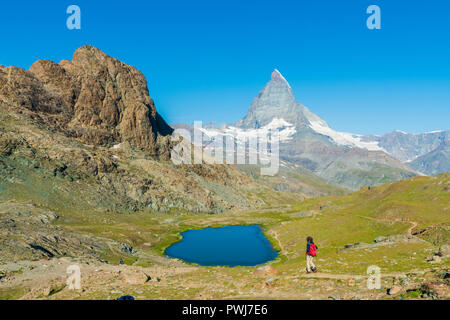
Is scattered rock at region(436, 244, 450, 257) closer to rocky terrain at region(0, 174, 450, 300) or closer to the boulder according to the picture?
rocky terrain at region(0, 174, 450, 300)

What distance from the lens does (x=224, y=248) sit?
112 meters

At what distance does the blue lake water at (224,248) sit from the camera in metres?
93.2

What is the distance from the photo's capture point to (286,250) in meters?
98.4

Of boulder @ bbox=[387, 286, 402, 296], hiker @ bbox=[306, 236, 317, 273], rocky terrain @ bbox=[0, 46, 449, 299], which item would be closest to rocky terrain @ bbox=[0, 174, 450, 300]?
boulder @ bbox=[387, 286, 402, 296]

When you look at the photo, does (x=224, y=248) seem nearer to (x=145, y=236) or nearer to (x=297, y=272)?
(x=145, y=236)

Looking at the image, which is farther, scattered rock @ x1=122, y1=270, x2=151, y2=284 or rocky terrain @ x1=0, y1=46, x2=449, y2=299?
scattered rock @ x1=122, y1=270, x2=151, y2=284

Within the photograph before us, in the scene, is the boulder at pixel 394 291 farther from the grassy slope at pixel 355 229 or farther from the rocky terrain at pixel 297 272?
→ the grassy slope at pixel 355 229

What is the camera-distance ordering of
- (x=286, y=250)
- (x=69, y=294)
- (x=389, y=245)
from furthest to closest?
1. (x=286, y=250)
2. (x=389, y=245)
3. (x=69, y=294)

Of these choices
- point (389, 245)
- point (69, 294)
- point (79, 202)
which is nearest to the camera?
point (69, 294)

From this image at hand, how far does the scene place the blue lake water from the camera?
93.2m

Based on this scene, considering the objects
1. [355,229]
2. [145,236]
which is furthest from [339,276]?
[145,236]
